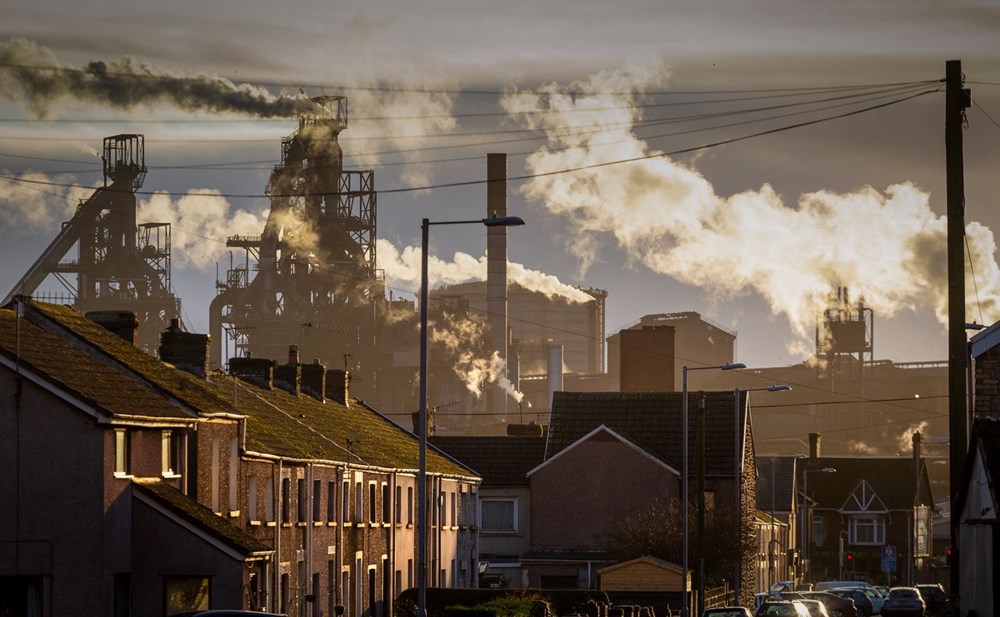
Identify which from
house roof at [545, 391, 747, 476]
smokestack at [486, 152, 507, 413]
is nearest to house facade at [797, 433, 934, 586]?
smokestack at [486, 152, 507, 413]

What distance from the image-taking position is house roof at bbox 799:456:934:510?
410 feet

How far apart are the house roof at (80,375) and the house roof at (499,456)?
130ft

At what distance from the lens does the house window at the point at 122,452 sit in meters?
36.6

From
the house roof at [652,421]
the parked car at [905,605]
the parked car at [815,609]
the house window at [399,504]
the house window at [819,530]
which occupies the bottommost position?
the house window at [819,530]

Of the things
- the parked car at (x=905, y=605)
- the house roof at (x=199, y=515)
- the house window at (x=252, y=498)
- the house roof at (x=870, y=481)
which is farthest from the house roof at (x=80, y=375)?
the house roof at (x=870, y=481)

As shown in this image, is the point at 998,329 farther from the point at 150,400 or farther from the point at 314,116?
the point at 314,116

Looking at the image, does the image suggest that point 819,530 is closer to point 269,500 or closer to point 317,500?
point 317,500

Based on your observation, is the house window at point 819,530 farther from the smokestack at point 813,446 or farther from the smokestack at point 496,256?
the smokestack at point 496,256

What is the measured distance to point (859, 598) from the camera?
232ft

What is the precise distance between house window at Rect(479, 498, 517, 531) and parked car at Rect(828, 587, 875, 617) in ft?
50.8

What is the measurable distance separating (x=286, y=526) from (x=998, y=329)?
64.0 ft

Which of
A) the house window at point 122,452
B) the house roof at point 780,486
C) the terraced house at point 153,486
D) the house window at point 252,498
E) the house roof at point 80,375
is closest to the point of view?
the terraced house at point 153,486

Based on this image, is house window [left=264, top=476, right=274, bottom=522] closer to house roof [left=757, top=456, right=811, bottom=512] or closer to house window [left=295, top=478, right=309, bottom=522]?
house window [left=295, top=478, right=309, bottom=522]

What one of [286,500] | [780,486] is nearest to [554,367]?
[780,486]
